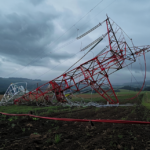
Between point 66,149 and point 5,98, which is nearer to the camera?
point 66,149

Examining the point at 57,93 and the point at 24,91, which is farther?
the point at 24,91

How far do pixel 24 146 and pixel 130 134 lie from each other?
3524mm

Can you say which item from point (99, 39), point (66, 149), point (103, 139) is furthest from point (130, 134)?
point (99, 39)

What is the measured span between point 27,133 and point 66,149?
265 centimetres

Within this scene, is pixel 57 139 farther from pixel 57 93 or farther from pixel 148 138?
pixel 57 93

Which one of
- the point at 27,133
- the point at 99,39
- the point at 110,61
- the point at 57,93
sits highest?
the point at 99,39

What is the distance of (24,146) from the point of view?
154 inches

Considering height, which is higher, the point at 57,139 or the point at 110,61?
the point at 110,61

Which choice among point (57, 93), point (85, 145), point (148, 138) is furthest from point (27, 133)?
point (57, 93)

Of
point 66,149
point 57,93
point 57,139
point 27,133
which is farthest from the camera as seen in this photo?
point 57,93

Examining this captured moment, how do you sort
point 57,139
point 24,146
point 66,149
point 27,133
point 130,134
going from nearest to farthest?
point 66,149, point 24,146, point 57,139, point 130,134, point 27,133

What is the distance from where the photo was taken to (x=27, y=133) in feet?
18.3

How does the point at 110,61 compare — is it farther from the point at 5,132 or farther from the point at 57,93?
the point at 5,132

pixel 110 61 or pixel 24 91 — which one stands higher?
pixel 110 61
